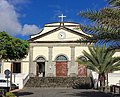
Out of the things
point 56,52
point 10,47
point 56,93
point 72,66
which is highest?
point 56,52

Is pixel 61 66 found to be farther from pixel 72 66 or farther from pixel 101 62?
pixel 101 62

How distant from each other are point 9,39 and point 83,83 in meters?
17.3

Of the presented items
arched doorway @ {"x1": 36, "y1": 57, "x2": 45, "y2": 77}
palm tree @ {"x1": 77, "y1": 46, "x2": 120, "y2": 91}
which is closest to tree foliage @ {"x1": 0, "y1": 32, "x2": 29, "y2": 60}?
palm tree @ {"x1": 77, "y1": 46, "x2": 120, "y2": 91}

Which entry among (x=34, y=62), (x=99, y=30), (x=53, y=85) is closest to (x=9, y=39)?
(x=99, y=30)

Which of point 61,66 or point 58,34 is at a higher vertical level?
point 58,34

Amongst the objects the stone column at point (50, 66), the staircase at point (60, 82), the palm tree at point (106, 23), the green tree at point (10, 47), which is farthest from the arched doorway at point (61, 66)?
the palm tree at point (106, 23)

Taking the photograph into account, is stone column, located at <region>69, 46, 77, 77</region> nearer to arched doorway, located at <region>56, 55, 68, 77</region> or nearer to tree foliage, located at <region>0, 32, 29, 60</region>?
arched doorway, located at <region>56, 55, 68, 77</region>

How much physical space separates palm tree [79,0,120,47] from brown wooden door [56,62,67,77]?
32.1 m

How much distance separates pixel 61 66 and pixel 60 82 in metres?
4.55

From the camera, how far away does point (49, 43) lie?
4844 cm

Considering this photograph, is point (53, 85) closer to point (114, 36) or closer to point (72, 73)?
point (72, 73)

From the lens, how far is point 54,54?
4828 centimetres

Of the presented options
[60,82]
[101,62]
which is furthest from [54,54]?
[101,62]

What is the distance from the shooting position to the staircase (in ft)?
140
